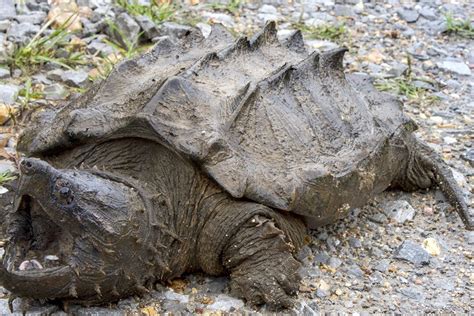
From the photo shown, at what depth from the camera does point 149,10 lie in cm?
555

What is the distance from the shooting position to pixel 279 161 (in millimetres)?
3080

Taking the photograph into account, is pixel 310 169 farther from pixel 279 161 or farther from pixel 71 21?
pixel 71 21

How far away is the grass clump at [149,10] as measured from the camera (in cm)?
548

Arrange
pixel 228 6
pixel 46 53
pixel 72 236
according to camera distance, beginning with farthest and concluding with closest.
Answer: pixel 228 6 < pixel 46 53 < pixel 72 236

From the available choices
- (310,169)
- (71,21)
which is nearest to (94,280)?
(310,169)

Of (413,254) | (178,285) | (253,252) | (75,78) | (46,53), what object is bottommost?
(413,254)

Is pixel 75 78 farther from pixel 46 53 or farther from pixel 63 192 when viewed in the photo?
pixel 63 192

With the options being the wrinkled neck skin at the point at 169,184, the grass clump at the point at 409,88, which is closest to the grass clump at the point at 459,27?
the grass clump at the point at 409,88

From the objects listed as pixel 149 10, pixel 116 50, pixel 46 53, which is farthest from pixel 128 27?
pixel 46 53

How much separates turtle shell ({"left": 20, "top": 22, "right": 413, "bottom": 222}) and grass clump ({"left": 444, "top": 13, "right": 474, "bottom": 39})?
8.77 ft

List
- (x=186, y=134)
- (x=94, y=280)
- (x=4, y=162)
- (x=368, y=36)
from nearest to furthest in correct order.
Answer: (x=94, y=280)
(x=186, y=134)
(x=4, y=162)
(x=368, y=36)

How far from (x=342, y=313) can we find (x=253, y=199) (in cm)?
59

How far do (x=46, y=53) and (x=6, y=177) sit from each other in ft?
4.47

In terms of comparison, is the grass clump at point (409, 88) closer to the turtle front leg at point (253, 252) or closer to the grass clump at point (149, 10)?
the grass clump at point (149, 10)
